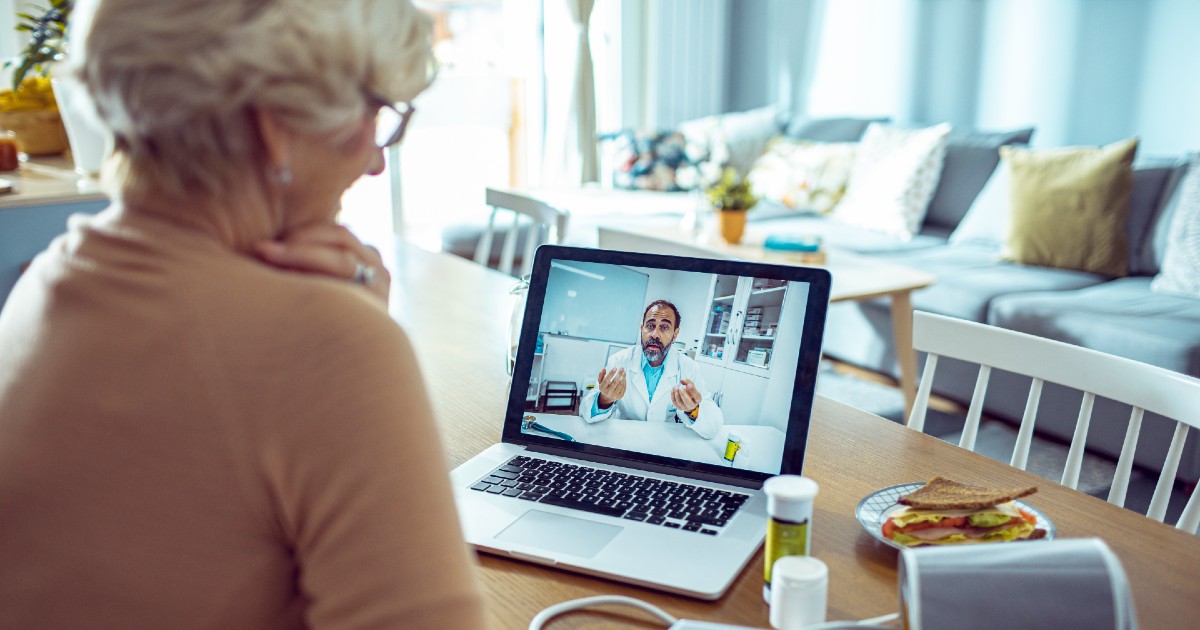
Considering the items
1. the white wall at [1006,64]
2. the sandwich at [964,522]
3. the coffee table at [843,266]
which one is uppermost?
the white wall at [1006,64]

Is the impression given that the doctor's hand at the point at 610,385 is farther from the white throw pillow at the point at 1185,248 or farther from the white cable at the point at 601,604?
the white throw pillow at the point at 1185,248

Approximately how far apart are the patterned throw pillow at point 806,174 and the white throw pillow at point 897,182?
12cm

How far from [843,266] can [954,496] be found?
7.19ft

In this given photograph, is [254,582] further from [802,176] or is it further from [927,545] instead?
[802,176]

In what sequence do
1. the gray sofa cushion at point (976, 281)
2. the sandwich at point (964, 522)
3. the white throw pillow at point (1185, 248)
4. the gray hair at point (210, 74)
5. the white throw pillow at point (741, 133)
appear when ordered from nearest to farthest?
the gray hair at point (210, 74) < the sandwich at point (964, 522) < the white throw pillow at point (1185, 248) < the gray sofa cushion at point (976, 281) < the white throw pillow at point (741, 133)

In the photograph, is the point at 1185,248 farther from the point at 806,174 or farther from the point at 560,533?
the point at 560,533

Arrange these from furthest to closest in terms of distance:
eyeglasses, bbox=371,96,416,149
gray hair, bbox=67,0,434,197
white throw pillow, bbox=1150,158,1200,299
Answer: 1. white throw pillow, bbox=1150,158,1200,299
2. eyeglasses, bbox=371,96,416,149
3. gray hair, bbox=67,0,434,197

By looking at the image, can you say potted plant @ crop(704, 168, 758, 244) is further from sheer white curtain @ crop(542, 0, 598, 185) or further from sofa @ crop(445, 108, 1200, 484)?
sheer white curtain @ crop(542, 0, 598, 185)

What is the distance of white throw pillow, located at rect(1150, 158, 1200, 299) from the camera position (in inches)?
116

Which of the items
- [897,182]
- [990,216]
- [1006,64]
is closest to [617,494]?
[990,216]

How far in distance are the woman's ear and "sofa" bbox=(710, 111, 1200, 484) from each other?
2.57 meters

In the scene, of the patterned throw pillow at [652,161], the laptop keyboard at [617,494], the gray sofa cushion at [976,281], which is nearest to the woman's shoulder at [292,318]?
the laptop keyboard at [617,494]

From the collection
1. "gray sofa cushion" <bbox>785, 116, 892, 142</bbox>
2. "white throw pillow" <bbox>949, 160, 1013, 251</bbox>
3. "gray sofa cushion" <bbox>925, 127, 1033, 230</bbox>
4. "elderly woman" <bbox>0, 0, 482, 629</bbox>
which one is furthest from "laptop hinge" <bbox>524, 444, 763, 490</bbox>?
"gray sofa cushion" <bbox>785, 116, 892, 142</bbox>

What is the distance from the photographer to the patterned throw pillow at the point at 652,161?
16.4 ft
